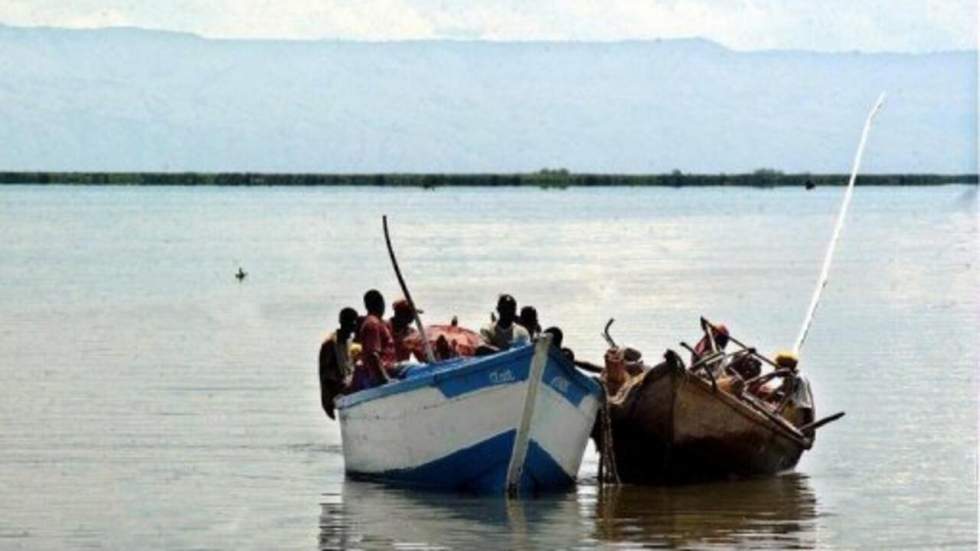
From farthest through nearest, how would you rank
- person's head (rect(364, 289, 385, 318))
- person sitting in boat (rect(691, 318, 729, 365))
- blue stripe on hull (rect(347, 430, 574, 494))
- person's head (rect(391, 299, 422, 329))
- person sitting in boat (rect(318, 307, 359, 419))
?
person sitting in boat (rect(691, 318, 729, 365)) < person sitting in boat (rect(318, 307, 359, 419)) < person's head (rect(391, 299, 422, 329)) < person's head (rect(364, 289, 385, 318)) < blue stripe on hull (rect(347, 430, 574, 494))

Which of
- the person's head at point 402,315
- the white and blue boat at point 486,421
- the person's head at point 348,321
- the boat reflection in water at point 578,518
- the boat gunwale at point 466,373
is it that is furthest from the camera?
the person's head at point 402,315

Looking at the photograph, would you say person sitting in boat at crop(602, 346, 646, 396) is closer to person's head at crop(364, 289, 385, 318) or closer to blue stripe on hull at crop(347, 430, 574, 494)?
blue stripe on hull at crop(347, 430, 574, 494)

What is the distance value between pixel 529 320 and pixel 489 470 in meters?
1.65

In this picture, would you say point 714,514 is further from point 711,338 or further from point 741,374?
point 741,374

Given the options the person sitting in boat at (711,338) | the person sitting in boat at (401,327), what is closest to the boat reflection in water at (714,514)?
the person sitting in boat at (711,338)

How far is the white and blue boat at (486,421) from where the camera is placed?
845 inches

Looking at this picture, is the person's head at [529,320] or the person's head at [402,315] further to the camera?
the person's head at [402,315]

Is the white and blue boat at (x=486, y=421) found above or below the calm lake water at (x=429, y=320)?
above

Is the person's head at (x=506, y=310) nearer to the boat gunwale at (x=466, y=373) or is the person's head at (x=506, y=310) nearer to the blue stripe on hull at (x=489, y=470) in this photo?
the boat gunwale at (x=466, y=373)

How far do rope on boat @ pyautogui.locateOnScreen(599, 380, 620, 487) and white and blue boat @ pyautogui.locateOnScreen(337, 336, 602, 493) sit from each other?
0.16m

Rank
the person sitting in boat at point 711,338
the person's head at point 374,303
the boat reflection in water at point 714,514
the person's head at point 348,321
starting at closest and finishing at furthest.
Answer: the boat reflection in water at point 714,514 < the person's head at point 374,303 < the person's head at point 348,321 < the person sitting in boat at point 711,338

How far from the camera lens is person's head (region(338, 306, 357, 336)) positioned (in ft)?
76.3

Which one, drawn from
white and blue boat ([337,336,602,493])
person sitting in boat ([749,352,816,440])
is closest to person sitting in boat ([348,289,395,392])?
white and blue boat ([337,336,602,493])

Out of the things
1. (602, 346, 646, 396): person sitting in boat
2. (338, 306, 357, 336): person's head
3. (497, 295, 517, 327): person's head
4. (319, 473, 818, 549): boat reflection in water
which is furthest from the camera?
(602, 346, 646, 396): person sitting in boat
